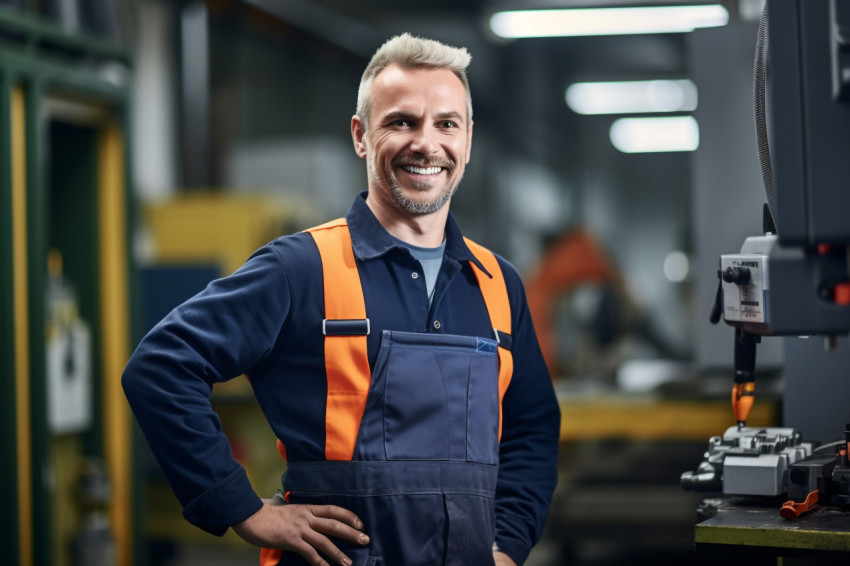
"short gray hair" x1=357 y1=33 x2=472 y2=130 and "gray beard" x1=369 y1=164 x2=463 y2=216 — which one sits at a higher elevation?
"short gray hair" x1=357 y1=33 x2=472 y2=130

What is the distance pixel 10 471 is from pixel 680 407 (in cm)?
260

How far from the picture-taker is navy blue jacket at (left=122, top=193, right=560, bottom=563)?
5.70 feet

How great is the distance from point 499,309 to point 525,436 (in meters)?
0.29

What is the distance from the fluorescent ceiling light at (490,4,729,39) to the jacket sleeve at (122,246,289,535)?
3285 millimetres

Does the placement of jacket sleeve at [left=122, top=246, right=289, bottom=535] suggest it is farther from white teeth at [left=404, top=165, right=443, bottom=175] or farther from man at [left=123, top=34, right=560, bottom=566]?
white teeth at [left=404, top=165, right=443, bottom=175]

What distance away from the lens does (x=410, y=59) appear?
1912 millimetres

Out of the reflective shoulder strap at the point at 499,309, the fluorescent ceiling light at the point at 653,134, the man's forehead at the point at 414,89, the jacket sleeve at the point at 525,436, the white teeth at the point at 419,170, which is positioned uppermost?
the fluorescent ceiling light at the point at 653,134

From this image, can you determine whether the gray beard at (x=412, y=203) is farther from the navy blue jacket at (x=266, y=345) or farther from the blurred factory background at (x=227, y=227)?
the blurred factory background at (x=227, y=227)

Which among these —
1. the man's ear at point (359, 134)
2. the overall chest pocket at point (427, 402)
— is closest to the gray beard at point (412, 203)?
the man's ear at point (359, 134)

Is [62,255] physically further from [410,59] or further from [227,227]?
[410,59]

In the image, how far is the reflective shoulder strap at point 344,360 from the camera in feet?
5.88

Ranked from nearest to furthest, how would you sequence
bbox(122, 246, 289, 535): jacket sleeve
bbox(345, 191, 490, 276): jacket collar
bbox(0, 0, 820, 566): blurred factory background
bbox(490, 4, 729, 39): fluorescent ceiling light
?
bbox(122, 246, 289, 535): jacket sleeve
bbox(345, 191, 490, 276): jacket collar
bbox(0, 0, 820, 566): blurred factory background
bbox(490, 4, 729, 39): fluorescent ceiling light

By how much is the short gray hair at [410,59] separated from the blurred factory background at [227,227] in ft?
3.88

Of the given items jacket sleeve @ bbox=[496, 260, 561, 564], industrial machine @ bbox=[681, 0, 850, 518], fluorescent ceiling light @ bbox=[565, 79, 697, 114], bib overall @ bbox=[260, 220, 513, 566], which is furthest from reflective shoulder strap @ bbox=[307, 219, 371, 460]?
fluorescent ceiling light @ bbox=[565, 79, 697, 114]
